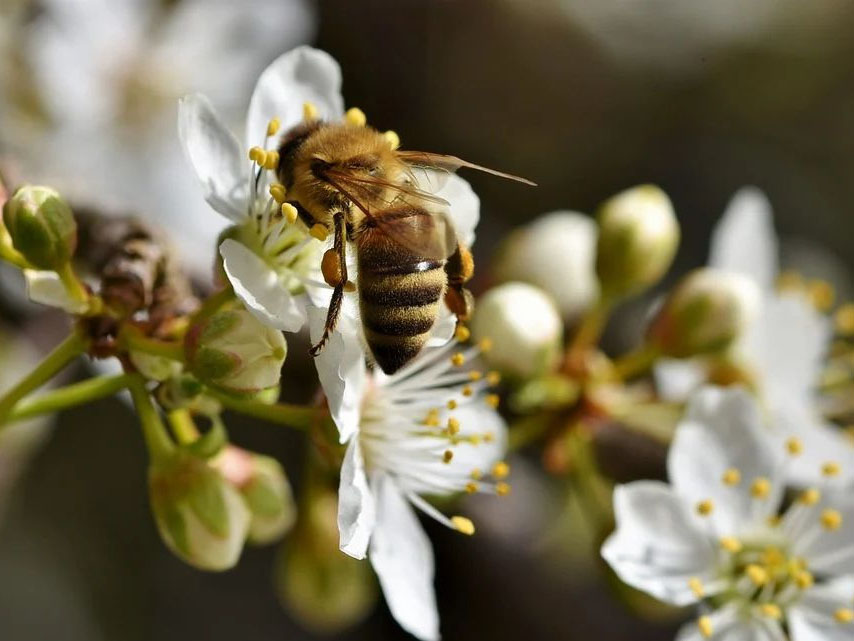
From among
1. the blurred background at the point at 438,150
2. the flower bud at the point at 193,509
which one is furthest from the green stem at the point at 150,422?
the blurred background at the point at 438,150

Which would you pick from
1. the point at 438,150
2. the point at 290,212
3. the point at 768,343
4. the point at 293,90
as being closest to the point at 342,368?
the point at 290,212

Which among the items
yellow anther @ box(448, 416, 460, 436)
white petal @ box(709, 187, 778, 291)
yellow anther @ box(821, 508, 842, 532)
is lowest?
yellow anther @ box(821, 508, 842, 532)

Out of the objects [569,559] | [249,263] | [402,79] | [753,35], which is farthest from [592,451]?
[753,35]

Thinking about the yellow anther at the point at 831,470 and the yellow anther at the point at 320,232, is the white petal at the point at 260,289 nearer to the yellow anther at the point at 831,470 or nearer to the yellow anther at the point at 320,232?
the yellow anther at the point at 320,232

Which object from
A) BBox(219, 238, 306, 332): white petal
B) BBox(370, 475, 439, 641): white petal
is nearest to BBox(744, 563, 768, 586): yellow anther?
BBox(370, 475, 439, 641): white petal

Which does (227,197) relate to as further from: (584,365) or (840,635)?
(840,635)

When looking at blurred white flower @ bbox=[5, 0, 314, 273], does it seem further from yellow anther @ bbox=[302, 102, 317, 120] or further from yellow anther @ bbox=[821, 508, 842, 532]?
yellow anther @ bbox=[821, 508, 842, 532]
